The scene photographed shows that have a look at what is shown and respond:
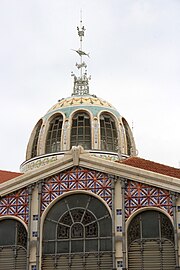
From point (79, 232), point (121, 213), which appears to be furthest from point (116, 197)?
point (79, 232)

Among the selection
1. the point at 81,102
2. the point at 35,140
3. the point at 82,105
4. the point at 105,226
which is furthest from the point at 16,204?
the point at 81,102

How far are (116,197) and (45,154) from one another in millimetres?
13943

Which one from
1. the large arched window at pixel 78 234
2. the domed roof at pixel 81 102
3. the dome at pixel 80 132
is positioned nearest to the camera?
the large arched window at pixel 78 234

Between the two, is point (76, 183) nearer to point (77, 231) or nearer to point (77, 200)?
point (77, 200)

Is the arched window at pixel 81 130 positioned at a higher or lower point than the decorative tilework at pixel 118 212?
higher

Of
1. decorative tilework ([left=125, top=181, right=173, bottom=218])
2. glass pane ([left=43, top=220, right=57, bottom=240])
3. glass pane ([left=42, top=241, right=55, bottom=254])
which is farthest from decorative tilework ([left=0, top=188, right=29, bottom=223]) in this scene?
decorative tilework ([left=125, top=181, right=173, bottom=218])

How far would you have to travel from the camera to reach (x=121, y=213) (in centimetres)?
2864

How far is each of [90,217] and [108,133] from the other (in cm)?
1472

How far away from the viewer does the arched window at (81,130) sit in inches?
1652

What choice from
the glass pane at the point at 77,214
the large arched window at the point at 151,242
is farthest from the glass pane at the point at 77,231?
the large arched window at the point at 151,242

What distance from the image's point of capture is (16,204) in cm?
3059

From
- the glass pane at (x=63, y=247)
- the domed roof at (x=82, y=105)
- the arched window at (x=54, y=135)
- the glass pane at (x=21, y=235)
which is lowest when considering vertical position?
the glass pane at (x=63, y=247)

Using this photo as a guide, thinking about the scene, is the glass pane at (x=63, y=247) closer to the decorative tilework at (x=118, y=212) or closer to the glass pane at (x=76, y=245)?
the glass pane at (x=76, y=245)

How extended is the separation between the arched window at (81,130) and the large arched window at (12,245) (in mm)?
12431
